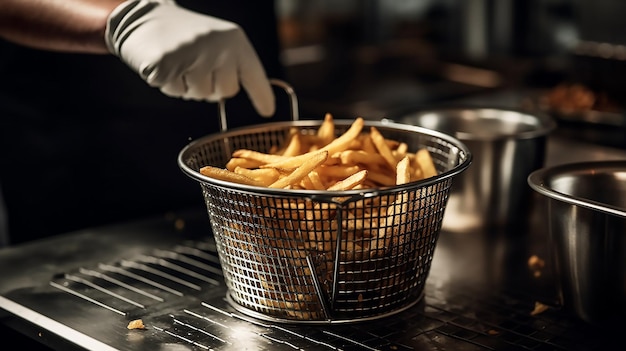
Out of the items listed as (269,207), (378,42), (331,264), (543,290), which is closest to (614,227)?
(543,290)

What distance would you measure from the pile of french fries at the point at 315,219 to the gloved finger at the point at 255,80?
1.20ft

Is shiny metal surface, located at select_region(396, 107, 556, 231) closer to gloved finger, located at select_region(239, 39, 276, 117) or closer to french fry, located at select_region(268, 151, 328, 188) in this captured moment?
gloved finger, located at select_region(239, 39, 276, 117)

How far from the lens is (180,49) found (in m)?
1.82

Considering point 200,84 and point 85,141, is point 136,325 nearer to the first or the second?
point 200,84

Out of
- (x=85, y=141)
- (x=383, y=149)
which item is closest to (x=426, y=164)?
(x=383, y=149)

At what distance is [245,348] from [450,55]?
3608mm

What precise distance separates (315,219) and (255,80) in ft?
2.11

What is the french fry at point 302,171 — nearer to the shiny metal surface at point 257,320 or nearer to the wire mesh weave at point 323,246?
the wire mesh weave at point 323,246

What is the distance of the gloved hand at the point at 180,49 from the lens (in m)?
1.84

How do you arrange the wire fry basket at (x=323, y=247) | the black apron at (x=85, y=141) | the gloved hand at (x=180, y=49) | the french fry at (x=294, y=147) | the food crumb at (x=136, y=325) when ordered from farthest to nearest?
the black apron at (x=85, y=141)
the gloved hand at (x=180, y=49)
the french fry at (x=294, y=147)
the food crumb at (x=136, y=325)
the wire fry basket at (x=323, y=247)

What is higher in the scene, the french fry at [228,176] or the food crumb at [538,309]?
the french fry at [228,176]

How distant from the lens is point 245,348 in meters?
1.47

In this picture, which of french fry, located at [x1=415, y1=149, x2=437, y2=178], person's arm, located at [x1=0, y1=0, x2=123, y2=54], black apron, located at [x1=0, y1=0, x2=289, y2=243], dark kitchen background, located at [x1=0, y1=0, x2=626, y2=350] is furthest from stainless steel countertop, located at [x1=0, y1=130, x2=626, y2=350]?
dark kitchen background, located at [x1=0, y1=0, x2=626, y2=350]

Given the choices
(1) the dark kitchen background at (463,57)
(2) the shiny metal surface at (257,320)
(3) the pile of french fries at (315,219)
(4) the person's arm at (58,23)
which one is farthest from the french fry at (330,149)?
(1) the dark kitchen background at (463,57)
